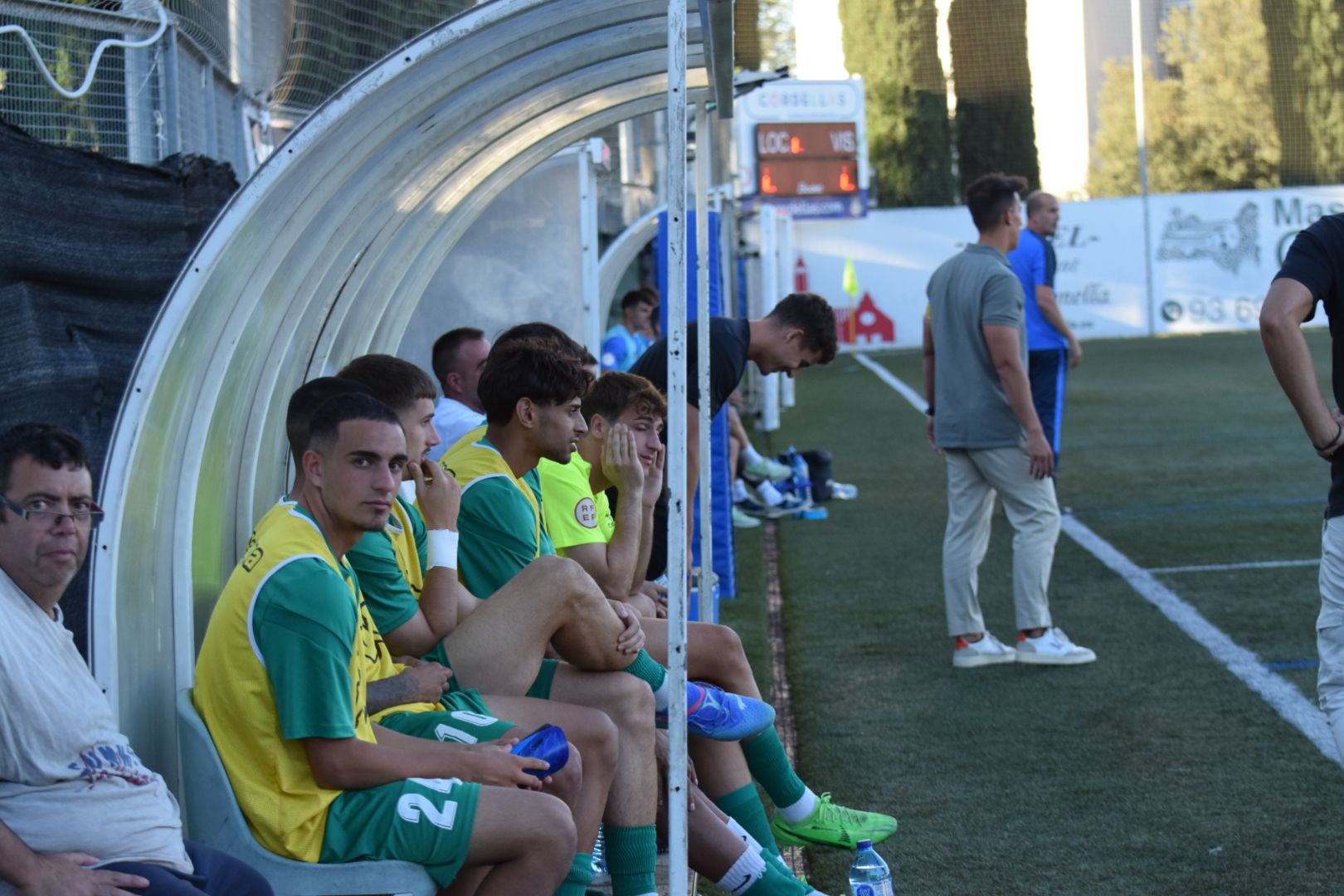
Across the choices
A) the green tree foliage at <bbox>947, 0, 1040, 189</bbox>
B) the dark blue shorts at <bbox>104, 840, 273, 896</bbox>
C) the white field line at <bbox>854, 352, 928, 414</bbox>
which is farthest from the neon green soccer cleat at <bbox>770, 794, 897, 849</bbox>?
the green tree foliage at <bbox>947, 0, 1040, 189</bbox>

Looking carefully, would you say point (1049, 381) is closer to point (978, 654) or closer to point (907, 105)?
point (978, 654)

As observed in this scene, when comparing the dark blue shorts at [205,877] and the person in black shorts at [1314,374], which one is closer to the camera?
the dark blue shorts at [205,877]

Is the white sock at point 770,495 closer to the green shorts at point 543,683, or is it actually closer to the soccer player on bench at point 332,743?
the green shorts at point 543,683

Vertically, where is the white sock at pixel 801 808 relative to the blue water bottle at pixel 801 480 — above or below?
above

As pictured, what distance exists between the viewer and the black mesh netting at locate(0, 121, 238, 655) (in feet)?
13.8

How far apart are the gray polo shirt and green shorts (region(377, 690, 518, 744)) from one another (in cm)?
364

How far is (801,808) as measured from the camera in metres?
4.55

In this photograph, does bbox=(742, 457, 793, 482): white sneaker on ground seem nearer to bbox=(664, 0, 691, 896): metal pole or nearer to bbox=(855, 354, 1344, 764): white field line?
bbox=(855, 354, 1344, 764): white field line

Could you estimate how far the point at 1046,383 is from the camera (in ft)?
31.3

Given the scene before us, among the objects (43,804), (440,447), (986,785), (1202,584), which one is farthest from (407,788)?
(1202,584)

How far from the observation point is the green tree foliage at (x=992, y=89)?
4319 cm

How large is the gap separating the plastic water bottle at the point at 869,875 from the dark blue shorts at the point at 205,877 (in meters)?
1.72

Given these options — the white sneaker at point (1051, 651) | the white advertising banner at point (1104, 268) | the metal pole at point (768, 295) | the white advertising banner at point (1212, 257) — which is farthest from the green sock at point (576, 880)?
the white advertising banner at point (1212, 257)

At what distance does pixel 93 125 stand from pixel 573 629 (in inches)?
114
